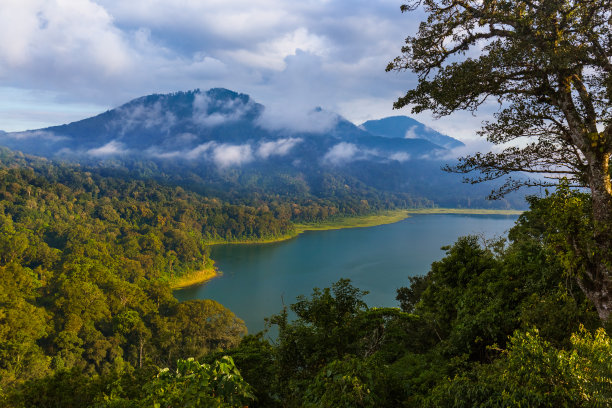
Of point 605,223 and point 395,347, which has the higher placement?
point 605,223

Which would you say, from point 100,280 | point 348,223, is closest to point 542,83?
point 100,280

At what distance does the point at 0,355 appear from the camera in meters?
20.9

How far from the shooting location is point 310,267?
56031mm

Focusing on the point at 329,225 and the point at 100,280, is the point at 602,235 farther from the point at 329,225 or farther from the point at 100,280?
the point at 329,225

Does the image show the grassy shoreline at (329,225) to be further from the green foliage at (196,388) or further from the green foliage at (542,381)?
the green foliage at (542,381)

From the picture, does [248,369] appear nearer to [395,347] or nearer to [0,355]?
[395,347]

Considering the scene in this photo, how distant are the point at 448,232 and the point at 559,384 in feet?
304

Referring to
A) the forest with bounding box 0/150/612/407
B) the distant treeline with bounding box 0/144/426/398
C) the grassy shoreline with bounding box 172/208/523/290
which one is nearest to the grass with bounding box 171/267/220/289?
the grassy shoreline with bounding box 172/208/523/290

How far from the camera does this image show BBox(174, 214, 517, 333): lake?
40094mm

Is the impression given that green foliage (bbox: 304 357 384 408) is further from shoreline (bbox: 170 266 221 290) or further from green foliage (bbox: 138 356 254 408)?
shoreline (bbox: 170 266 221 290)

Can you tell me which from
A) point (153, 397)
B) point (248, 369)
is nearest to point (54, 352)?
point (248, 369)

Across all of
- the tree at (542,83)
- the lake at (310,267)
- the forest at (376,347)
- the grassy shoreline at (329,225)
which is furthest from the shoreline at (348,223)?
the tree at (542,83)

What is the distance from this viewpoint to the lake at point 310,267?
4009 cm

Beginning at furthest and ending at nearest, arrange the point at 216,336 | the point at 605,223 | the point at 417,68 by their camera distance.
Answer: the point at 216,336 → the point at 417,68 → the point at 605,223
